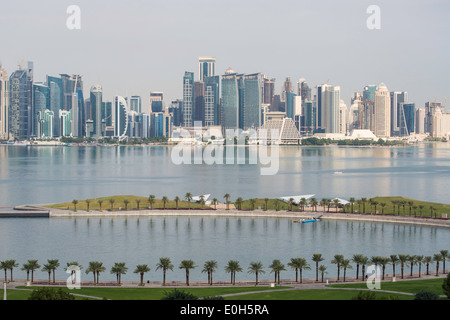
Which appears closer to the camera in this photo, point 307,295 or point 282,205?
point 307,295

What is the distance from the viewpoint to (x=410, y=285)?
73.5 feet

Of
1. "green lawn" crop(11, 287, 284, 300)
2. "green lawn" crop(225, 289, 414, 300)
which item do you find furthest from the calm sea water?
"green lawn" crop(225, 289, 414, 300)

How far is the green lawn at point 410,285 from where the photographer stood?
2129 centimetres

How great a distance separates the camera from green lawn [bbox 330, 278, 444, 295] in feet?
69.9

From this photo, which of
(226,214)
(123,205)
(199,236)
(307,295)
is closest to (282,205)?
(226,214)

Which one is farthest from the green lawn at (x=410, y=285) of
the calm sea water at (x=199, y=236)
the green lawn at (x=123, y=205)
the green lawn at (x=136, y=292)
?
the green lawn at (x=123, y=205)

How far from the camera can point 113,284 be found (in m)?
23.8

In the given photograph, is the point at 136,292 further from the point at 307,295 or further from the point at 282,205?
the point at 282,205

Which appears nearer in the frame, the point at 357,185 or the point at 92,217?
the point at 92,217

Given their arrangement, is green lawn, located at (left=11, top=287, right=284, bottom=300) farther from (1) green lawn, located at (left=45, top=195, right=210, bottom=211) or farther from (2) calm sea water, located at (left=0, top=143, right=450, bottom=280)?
(1) green lawn, located at (left=45, top=195, right=210, bottom=211)
